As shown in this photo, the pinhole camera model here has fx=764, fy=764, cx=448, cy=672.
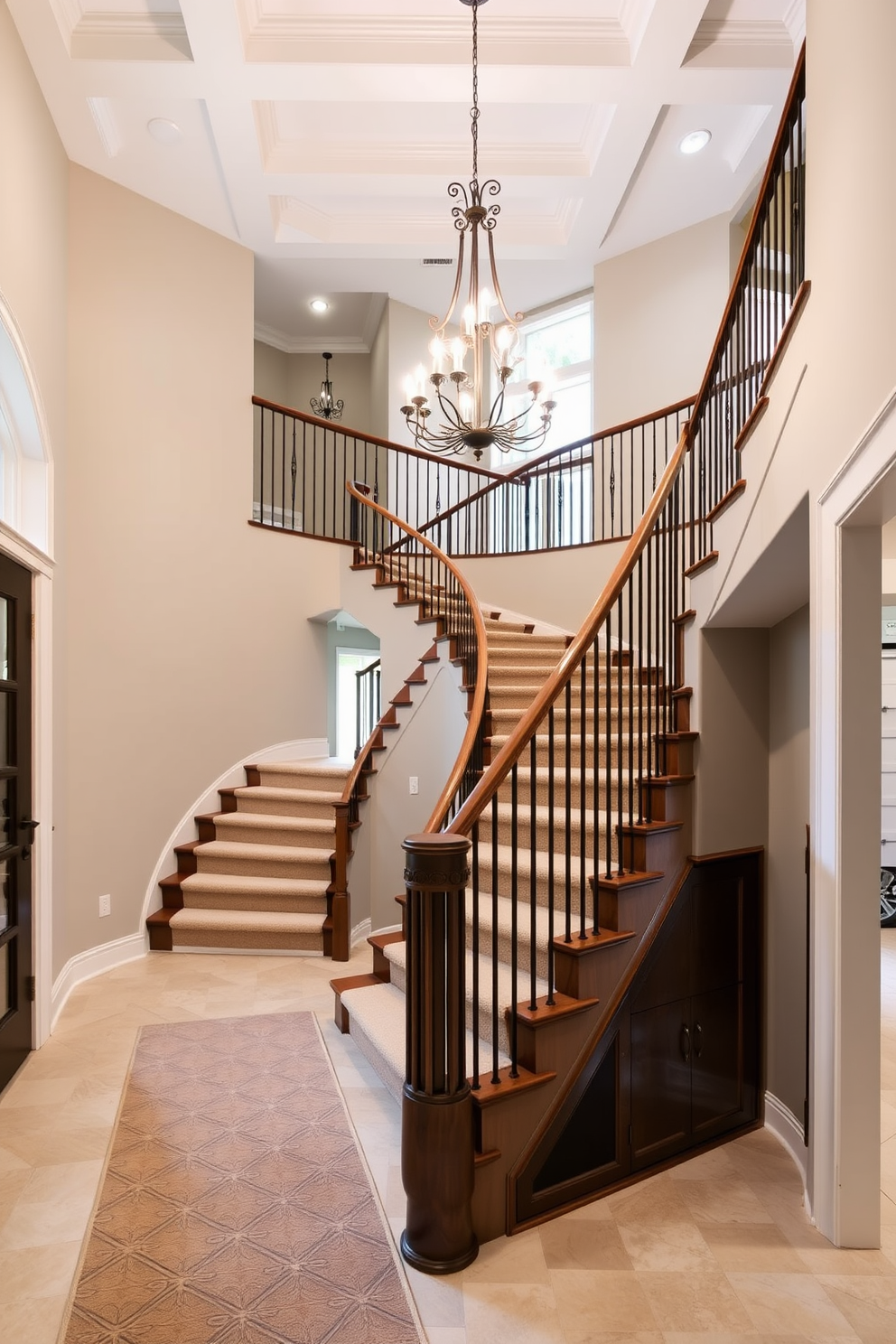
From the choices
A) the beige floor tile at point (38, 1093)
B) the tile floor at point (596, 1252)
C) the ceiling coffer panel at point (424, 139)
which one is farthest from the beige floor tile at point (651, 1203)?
the ceiling coffer panel at point (424, 139)

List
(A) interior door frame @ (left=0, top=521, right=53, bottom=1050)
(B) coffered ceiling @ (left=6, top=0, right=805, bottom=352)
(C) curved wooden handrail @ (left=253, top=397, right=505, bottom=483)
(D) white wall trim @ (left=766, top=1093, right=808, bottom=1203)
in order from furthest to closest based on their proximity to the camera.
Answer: (C) curved wooden handrail @ (left=253, top=397, right=505, bottom=483)
(B) coffered ceiling @ (left=6, top=0, right=805, bottom=352)
(A) interior door frame @ (left=0, top=521, right=53, bottom=1050)
(D) white wall trim @ (left=766, top=1093, right=808, bottom=1203)

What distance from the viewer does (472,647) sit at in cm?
516

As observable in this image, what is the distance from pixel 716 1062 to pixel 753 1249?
85cm

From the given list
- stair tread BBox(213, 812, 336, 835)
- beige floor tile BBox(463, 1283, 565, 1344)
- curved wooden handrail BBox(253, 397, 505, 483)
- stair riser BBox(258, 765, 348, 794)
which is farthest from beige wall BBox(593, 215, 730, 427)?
beige floor tile BBox(463, 1283, 565, 1344)

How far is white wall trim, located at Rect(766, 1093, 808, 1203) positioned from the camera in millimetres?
2926

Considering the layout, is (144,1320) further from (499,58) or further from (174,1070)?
(499,58)

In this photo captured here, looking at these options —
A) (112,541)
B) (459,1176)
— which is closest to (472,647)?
(112,541)

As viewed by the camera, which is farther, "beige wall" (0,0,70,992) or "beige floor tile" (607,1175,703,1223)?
"beige wall" (0,0,70,992)

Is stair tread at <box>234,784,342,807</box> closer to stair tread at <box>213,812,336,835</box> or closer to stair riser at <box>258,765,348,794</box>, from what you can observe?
stair riser at <box>258,765,348,794</box>

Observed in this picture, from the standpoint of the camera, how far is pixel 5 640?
337 cm

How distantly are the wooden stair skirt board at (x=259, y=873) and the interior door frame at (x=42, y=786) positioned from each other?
49.9 inches

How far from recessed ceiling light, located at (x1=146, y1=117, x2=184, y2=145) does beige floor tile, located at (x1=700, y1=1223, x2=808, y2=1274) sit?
638cm

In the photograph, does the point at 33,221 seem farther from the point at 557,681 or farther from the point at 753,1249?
the point at 753,1249

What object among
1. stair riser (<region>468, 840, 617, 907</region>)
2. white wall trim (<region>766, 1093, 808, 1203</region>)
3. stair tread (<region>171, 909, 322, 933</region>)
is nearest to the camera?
white wall trim (<region>766, 1093, 808, 1203</region>)
